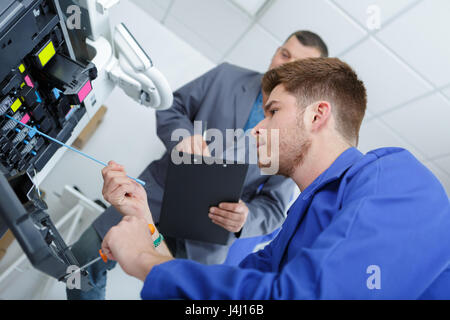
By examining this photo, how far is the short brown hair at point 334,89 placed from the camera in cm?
96

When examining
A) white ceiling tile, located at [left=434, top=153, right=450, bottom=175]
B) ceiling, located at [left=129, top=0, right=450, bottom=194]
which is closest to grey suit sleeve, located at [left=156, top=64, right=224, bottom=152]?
ceiling, located at [left=129, top=0, right=450, bottom=194]

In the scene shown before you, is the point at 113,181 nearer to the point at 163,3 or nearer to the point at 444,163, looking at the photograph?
the point at 163,3

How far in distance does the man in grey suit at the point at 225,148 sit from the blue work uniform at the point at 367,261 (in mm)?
450

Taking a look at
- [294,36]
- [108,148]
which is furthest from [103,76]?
[294,36]

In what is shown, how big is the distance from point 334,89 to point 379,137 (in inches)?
60.7

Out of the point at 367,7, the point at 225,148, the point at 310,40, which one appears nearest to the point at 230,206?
the point at 225,148

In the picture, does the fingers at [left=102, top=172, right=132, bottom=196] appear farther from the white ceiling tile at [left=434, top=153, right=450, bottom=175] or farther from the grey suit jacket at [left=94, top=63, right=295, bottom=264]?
the white ceiling tile at [left=434, top=153, right=450, bottom=175]

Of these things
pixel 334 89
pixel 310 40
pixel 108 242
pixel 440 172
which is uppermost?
pixel 440 172

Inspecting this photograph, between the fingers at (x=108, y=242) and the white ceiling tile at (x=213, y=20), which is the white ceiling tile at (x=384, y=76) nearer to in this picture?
the white ceiling tile at (x=213, y=20)

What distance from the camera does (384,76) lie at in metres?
1.89

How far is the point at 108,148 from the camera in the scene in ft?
6.11

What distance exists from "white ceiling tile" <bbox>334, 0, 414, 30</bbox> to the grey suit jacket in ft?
Result: 2.54

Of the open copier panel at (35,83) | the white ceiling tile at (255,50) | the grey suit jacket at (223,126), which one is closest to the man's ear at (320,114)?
the grey suit jacket at (223,126)
